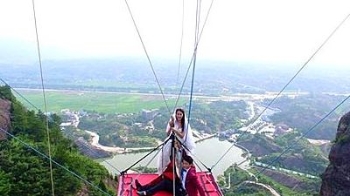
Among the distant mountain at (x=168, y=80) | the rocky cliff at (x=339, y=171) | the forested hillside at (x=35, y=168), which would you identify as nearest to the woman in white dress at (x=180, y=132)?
the forested hillside at (x=35, y=168)

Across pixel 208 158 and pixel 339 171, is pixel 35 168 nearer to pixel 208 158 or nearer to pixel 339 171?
pixel 339 171

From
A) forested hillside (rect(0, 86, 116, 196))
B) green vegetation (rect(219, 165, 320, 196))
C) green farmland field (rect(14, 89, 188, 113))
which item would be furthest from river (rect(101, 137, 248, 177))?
green farmland field (rect(14, 89, 188, 113))

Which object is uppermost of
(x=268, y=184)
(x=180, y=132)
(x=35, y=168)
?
(x=180, y=132)

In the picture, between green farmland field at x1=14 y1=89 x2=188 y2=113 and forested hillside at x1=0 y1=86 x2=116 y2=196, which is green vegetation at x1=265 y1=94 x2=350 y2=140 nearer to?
green farmland field at x1=14 y1=89 x2=188 y2=113

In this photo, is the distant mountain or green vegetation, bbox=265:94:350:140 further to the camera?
the distant mountain

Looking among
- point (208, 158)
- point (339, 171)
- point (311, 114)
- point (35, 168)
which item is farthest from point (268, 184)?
point (311, 114)

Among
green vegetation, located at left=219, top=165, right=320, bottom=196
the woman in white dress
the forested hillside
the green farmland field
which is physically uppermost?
the woman in white dress
